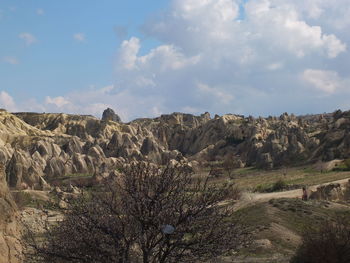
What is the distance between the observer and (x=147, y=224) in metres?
11.3

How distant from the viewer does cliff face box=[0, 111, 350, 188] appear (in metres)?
85.8

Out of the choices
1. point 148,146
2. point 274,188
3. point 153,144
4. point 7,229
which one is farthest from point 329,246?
point 153,144

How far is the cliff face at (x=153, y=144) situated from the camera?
8581 centimetres

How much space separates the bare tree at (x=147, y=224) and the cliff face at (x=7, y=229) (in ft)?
18.0

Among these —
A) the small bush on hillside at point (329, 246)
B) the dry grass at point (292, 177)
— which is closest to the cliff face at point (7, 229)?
Result: the small bush on hillside at point (329, 246)

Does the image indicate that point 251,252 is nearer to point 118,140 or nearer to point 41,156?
point 41,156

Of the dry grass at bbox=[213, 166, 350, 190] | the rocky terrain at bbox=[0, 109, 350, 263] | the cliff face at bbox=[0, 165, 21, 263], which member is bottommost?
the dry grass at bbox=[213, 166, 350, 190]

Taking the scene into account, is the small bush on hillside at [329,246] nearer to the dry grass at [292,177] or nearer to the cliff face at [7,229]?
the cliff face at [7,229]

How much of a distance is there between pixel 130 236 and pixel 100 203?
1.17 metres

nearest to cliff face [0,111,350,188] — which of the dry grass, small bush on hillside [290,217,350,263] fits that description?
the dry grass

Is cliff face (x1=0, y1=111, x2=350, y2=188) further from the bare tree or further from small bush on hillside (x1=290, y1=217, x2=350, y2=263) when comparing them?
the bare tree

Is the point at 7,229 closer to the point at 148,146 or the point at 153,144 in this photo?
the point at 148,146

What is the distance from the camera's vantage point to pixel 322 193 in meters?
45.5

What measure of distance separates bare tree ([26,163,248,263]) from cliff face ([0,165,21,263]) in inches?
216
